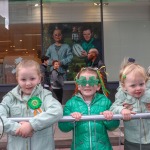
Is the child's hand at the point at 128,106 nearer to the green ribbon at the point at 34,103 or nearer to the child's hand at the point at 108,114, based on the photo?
the child's hand at the point at 108,114

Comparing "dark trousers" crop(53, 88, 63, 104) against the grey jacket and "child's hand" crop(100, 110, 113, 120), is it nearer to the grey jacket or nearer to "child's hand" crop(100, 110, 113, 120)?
the grey jacket

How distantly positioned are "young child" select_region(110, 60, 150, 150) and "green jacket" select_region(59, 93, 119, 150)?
14cm

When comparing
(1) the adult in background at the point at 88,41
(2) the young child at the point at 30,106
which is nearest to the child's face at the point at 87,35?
(1) the adult in background at the point at 88,41

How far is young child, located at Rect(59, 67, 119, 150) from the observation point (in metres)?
3.46

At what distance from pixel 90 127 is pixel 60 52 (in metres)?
8.47

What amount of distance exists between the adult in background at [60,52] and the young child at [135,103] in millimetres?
8191

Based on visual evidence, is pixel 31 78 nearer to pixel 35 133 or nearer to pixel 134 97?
pixel 35 133

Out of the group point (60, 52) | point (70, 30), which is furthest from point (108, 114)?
point (70, 30)

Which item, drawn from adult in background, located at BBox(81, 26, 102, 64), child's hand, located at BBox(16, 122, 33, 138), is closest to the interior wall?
adult in background, located at BBox(81, 26, 102, 64)

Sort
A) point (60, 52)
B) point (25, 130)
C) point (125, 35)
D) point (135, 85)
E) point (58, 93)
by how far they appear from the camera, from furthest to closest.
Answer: point (125, 35)
point (60, 52)
point (58, 93)
point (135, 85)
point (25, 130)

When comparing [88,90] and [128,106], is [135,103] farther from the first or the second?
[88,90]

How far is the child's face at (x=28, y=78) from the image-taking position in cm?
335

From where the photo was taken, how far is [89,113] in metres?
3.52

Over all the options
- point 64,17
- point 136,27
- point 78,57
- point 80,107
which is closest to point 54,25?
point 64,17
